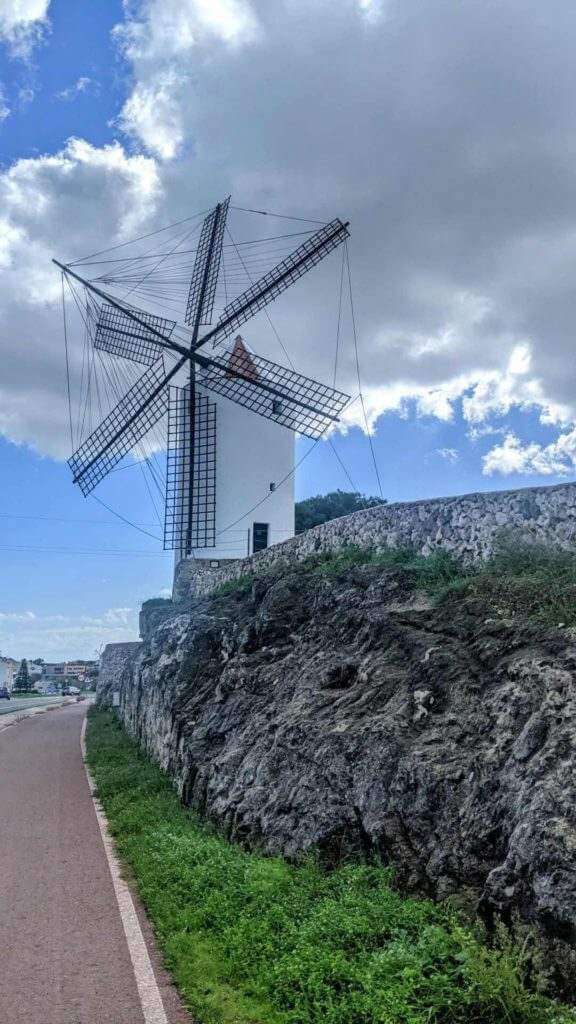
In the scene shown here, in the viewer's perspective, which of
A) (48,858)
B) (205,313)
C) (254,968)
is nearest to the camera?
(254,968)

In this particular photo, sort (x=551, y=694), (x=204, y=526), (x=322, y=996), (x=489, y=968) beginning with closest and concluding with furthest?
(x=489, y=968) < (x=322, y=996) < (x=551, y=694) < (x=204, y=526)

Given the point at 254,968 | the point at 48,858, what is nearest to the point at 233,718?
the point at 48,858

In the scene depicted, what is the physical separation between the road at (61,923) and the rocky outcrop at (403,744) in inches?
73.7

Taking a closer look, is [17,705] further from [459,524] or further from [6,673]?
[6,673]

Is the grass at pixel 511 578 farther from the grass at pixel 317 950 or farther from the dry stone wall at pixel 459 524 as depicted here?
the grass at pixel 317 950

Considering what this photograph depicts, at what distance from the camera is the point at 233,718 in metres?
12.9

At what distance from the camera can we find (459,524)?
11414 mm

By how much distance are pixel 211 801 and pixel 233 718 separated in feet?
5.50

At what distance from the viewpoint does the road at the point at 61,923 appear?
6.18 m

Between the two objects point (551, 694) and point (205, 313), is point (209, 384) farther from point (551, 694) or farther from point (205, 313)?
point (551, 694)

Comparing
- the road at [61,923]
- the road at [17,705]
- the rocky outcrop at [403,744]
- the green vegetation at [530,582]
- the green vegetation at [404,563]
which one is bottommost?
the road at [61,923]

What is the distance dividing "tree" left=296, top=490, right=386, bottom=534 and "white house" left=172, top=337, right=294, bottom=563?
42.3ft

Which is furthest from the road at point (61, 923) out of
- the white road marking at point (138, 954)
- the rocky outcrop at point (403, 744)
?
the rocky outcrop at point (403, 744)

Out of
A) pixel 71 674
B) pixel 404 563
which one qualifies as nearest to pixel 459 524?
pixel 404 563
